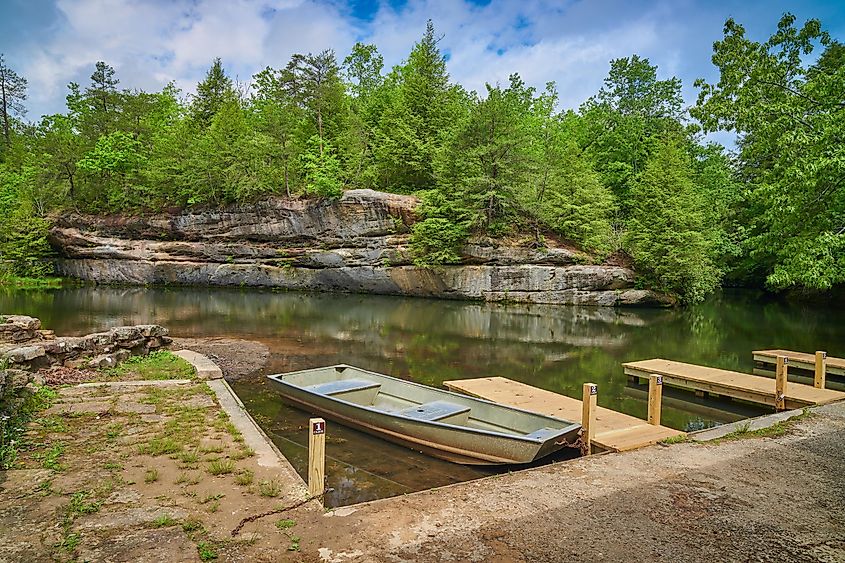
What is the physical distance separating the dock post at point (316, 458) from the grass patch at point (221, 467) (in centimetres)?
107

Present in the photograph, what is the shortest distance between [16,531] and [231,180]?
112ft

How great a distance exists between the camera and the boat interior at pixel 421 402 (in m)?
7.59

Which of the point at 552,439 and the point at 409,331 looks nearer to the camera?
the point at 552,439

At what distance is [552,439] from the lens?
22.1 feet

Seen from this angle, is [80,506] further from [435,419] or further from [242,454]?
[435,419]

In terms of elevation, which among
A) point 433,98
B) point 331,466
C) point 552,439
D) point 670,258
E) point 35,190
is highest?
point 433,98

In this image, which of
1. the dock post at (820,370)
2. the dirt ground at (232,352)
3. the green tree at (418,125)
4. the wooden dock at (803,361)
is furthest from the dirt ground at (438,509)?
the green tree at (418,125)

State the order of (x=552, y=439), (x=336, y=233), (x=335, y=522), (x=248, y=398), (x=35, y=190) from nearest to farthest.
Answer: (x=335, y=522) < (x=552, y=439) < (x=248, y=398) < (x=336, y=233) < (x=35, y=190)

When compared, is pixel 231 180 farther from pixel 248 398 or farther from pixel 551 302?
pixel 248 398

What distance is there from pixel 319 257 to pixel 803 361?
88.5ft

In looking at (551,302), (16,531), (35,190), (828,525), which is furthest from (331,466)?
(35,190)

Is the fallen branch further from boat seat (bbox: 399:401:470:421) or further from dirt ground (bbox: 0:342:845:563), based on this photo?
boat seat (bbox: 399:401:470:421)

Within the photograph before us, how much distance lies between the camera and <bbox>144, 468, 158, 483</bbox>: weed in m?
5.17

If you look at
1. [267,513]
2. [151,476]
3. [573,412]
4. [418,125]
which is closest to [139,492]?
[151,476]
